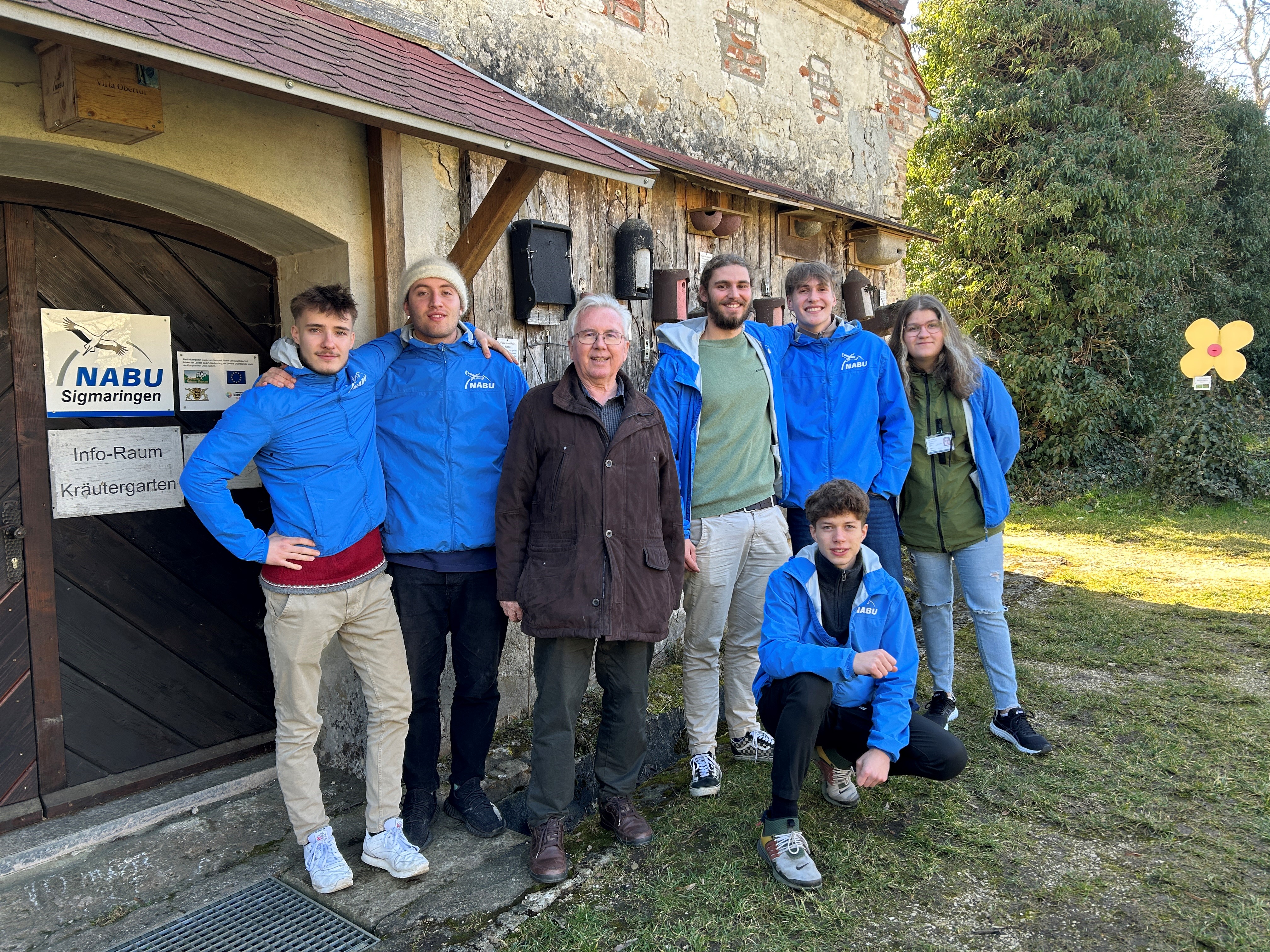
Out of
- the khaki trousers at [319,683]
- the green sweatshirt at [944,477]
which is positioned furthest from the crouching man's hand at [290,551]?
the green sweatshirt at [944,477]

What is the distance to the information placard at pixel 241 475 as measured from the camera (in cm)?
341

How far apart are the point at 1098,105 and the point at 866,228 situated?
26.6 ft

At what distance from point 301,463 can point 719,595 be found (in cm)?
170

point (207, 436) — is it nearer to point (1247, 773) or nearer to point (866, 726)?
point (866, 726)

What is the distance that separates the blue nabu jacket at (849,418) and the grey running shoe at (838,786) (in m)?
1.07

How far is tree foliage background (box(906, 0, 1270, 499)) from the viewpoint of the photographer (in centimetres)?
1191

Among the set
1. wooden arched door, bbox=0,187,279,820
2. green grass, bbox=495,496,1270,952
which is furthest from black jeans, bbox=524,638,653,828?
wooden arched door, bbox=0,187,279,820

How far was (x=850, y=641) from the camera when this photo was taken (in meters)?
3.01

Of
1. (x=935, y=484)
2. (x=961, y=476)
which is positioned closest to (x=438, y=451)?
(x=935, y=484)

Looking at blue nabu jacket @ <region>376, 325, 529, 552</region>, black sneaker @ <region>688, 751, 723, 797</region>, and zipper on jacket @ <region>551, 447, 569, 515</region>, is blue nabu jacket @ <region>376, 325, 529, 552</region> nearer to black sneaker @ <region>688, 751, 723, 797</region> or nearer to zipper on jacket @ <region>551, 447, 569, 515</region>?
zipper on jacket @ <region>551, 447, 569, 515</region>

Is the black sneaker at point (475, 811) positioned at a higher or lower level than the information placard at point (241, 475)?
lower

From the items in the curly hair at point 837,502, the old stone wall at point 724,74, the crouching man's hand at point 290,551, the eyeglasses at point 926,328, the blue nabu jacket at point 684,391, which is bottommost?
the crouching man's hand at point 290,551

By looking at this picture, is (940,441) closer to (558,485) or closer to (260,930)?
(558,485)

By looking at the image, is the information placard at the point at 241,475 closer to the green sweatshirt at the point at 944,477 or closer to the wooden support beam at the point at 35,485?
the wooden support beam at the point at 35,485
